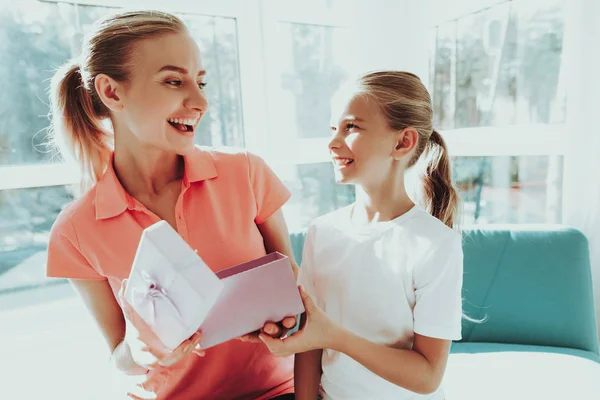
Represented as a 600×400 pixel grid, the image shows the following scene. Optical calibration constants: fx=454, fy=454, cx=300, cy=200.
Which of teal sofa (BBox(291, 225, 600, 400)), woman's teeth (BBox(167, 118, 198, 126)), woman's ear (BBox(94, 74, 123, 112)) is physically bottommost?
teal sofa (BBox(291, 225, 600, 400))

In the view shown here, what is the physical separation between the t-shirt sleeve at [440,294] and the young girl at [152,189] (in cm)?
40

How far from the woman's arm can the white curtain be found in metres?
1.75

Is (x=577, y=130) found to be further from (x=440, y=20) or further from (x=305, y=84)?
(x=305, y=84)

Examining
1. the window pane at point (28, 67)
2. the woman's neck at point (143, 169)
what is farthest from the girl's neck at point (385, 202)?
the window pane at point (28, 67)

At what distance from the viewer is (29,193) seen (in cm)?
201

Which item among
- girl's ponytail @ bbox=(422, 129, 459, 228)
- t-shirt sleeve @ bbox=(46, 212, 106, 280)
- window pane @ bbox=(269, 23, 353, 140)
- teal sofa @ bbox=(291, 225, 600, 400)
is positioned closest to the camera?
t-shirt sleeve @ bbox=(46, 212, 106, 280)

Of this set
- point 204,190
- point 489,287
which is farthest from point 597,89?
point 204,190

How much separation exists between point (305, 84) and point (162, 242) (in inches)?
83.1

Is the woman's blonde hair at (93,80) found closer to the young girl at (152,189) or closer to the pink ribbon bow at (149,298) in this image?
the young girl at (152,189)

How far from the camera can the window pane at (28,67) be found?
1.92 meters

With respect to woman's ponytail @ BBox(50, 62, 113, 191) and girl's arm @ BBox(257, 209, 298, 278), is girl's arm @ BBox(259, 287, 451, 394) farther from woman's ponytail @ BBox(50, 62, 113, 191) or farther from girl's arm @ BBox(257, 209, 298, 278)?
woman's ponytail @ BBox(50, 62, 113, 191)

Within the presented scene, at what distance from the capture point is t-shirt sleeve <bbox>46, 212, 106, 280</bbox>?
1.00 metres

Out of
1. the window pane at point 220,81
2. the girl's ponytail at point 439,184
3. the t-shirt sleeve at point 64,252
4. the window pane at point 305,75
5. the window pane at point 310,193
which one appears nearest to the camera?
the t-shirt sleeve at point 64,252

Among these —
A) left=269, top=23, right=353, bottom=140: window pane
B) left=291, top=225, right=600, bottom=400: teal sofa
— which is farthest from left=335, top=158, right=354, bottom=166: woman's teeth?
left=269, top=23, right=353, bottom=140: window pane
